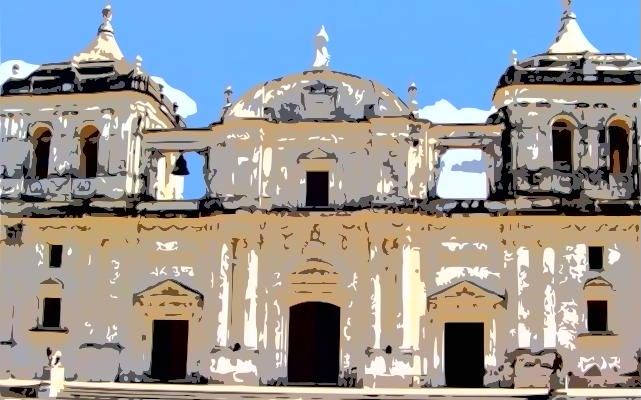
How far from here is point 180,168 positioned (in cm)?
2212

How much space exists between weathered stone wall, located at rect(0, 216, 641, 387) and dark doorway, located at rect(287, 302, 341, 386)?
351 millimetres

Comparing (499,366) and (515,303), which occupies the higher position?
(515,303)

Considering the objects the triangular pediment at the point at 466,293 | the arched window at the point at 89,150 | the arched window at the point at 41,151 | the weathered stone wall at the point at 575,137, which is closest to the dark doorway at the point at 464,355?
the triangular pediment at the point at 466,293

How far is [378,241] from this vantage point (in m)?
20.5

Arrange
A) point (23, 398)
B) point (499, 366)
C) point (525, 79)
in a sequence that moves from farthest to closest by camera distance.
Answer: point (525, 79) < point (499, 366) < point (23, 398)

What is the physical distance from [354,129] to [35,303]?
931cm

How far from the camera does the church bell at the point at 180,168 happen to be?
72.5ft

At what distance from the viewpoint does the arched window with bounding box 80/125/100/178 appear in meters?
22.2

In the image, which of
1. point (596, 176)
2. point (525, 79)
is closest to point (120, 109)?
point (525, 79)

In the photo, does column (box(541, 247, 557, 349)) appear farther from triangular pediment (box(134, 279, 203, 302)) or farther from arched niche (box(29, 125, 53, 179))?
arched niche (box(29, 125, 53, 179))

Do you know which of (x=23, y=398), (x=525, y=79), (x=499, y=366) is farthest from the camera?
(x=525, y=79)

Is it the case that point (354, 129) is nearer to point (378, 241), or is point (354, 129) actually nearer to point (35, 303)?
point (378, 241)

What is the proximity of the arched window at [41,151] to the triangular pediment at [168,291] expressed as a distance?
4388mm

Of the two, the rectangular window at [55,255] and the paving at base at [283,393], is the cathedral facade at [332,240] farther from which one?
the paving at base at [283,393]
